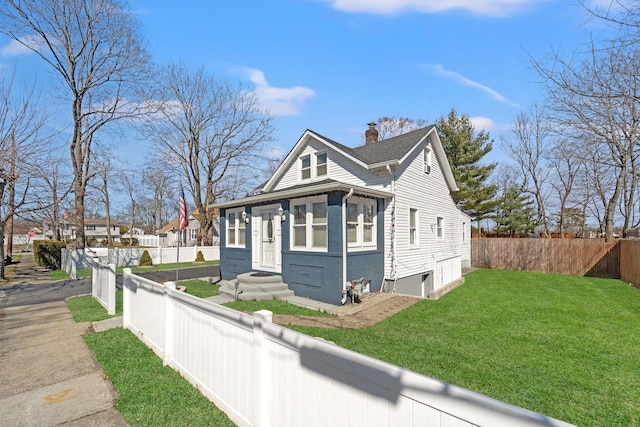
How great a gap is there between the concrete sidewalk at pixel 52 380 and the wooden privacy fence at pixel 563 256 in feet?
57.6

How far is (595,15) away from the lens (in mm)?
4016

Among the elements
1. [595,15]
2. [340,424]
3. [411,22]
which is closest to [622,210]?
[411,22]

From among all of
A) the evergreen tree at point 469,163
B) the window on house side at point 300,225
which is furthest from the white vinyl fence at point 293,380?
the evergreen tree at point 469,163

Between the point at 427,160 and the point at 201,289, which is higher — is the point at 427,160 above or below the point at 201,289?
above

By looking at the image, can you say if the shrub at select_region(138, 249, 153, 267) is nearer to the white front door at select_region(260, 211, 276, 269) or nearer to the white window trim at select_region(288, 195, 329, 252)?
the white front door at select_region(260, 211, 276, 269)

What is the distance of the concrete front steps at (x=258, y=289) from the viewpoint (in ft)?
30.0

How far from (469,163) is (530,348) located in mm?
25115

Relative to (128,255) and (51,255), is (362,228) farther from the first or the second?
(51,255)

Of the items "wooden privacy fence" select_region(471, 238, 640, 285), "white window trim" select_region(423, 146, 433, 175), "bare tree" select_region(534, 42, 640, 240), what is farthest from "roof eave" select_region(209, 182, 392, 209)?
"wooden privacy fence" select_region(471, 238, 640, 285)

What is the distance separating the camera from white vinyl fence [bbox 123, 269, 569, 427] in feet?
4.59

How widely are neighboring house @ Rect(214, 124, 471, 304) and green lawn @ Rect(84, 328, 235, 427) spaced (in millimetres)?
5037

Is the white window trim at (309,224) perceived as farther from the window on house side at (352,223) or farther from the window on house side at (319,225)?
the window on house side at (352,223)

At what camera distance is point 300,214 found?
988 cm

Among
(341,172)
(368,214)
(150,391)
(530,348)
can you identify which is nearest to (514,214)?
(341,172)
